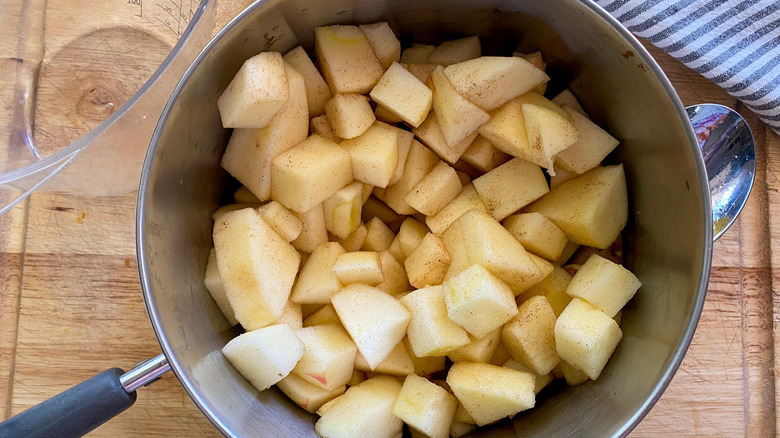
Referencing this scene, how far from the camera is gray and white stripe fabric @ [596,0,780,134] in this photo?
1.19 metres

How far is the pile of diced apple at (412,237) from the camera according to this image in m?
1.00

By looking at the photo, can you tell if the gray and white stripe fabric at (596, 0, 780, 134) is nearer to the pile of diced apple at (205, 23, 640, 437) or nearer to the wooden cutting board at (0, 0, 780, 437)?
the wooden cutting board at (0, 0, 780, 437)

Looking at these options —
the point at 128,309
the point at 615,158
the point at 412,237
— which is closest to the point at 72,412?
the point at 128,309

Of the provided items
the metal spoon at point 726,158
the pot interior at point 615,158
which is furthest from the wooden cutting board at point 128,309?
the pot interior at point 615,158

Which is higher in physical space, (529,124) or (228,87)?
(228,87)

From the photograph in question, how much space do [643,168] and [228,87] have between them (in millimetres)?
657

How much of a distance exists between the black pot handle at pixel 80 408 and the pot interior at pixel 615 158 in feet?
0.30

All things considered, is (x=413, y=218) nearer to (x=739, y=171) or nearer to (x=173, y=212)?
(x=173, y=212)

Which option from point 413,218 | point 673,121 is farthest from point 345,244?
point 673,121

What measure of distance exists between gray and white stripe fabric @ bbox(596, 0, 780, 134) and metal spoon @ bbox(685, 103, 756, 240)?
55 millimetres

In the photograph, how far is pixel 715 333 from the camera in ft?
4.04

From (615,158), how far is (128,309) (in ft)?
2.92

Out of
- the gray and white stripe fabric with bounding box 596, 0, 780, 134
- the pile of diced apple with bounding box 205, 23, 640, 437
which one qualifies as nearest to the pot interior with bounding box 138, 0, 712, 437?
the pile of diced apple with bounding box 205, 23, 640, 437

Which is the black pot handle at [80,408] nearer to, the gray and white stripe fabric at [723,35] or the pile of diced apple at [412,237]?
the pile of diced apple at [412,237]
